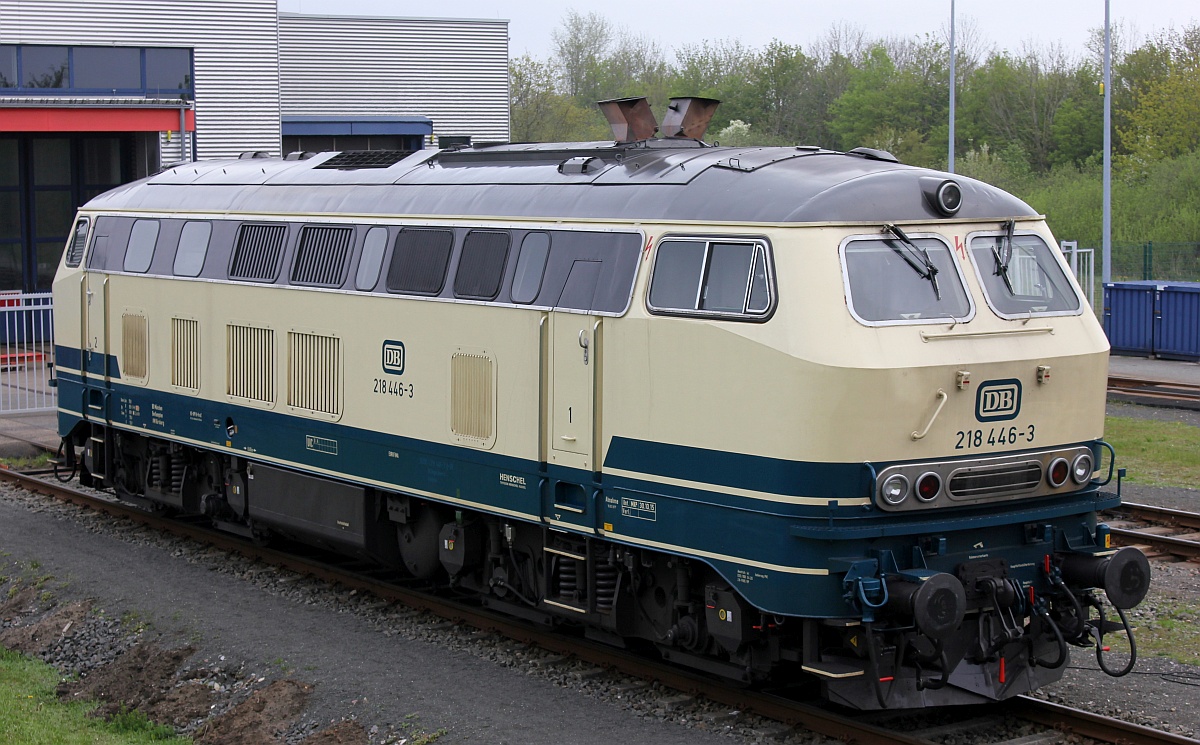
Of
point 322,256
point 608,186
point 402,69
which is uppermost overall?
point 402,69

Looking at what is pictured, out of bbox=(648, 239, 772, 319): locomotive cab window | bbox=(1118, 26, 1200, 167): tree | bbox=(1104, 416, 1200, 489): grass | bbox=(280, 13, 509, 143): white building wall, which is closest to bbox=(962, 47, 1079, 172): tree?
bbox=(1118, 26, 1200, 167): tree

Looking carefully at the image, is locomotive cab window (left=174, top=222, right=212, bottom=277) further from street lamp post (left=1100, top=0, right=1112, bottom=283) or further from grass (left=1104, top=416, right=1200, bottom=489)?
street lamp post (left=1100, top=0, right=1112, bottom=283)

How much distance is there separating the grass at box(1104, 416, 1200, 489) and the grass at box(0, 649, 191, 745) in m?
12.2

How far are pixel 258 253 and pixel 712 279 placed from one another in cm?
563

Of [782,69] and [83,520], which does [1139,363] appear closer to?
[83,520]

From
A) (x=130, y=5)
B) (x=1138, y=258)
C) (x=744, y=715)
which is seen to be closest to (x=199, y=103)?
(x=130, y=5)

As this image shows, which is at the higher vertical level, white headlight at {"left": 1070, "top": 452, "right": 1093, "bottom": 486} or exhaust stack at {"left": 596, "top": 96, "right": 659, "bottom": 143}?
exhaust stack at {"left": 596, "top": 96, "right": 659, "bottom": 143}

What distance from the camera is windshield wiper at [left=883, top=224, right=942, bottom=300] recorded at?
8508 millimetres

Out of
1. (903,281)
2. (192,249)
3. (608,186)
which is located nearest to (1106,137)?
(192,249)

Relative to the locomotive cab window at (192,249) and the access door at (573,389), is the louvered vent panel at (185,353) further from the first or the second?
the access door at (573,389)

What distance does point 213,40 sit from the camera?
1404 inches

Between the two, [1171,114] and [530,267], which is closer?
[530,267]

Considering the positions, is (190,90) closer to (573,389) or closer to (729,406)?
(573,389)

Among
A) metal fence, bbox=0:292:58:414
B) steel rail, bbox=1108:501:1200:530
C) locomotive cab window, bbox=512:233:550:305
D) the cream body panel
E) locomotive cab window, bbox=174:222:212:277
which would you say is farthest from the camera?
metal fence, bbox=0:292:58:414
